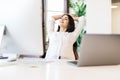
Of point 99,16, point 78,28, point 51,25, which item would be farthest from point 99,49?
point 99,16

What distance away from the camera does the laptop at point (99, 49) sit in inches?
48.2

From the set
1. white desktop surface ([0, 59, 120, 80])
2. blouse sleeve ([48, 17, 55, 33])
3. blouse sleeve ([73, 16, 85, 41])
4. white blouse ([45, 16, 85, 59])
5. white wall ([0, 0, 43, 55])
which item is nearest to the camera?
white desktop surface ([0, 59, 120, 80])

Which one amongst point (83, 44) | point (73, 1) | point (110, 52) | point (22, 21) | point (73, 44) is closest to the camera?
point (83, 44)

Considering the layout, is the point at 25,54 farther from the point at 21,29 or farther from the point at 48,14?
the point at 48,14

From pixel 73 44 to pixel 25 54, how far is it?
1088mm

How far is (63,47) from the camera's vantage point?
7.74 ft

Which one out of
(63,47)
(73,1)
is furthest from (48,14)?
(63,47)

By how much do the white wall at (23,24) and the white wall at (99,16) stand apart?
5.00 feet

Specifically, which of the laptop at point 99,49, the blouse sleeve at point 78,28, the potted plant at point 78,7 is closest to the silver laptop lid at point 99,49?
the laptop at point 99,49

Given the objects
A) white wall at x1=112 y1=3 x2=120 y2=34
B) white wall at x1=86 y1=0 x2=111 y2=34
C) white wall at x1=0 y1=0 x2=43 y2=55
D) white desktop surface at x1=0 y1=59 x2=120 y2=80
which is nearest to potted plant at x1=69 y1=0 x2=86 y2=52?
white wall at x1=86 y1=0 x2=111 y2=34

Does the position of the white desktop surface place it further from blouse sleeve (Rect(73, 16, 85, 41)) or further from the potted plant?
the potted plant

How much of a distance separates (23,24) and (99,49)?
22.7 inches

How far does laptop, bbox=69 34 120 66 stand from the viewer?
1.22m

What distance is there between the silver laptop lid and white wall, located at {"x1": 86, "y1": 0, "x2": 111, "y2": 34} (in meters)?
1.41
